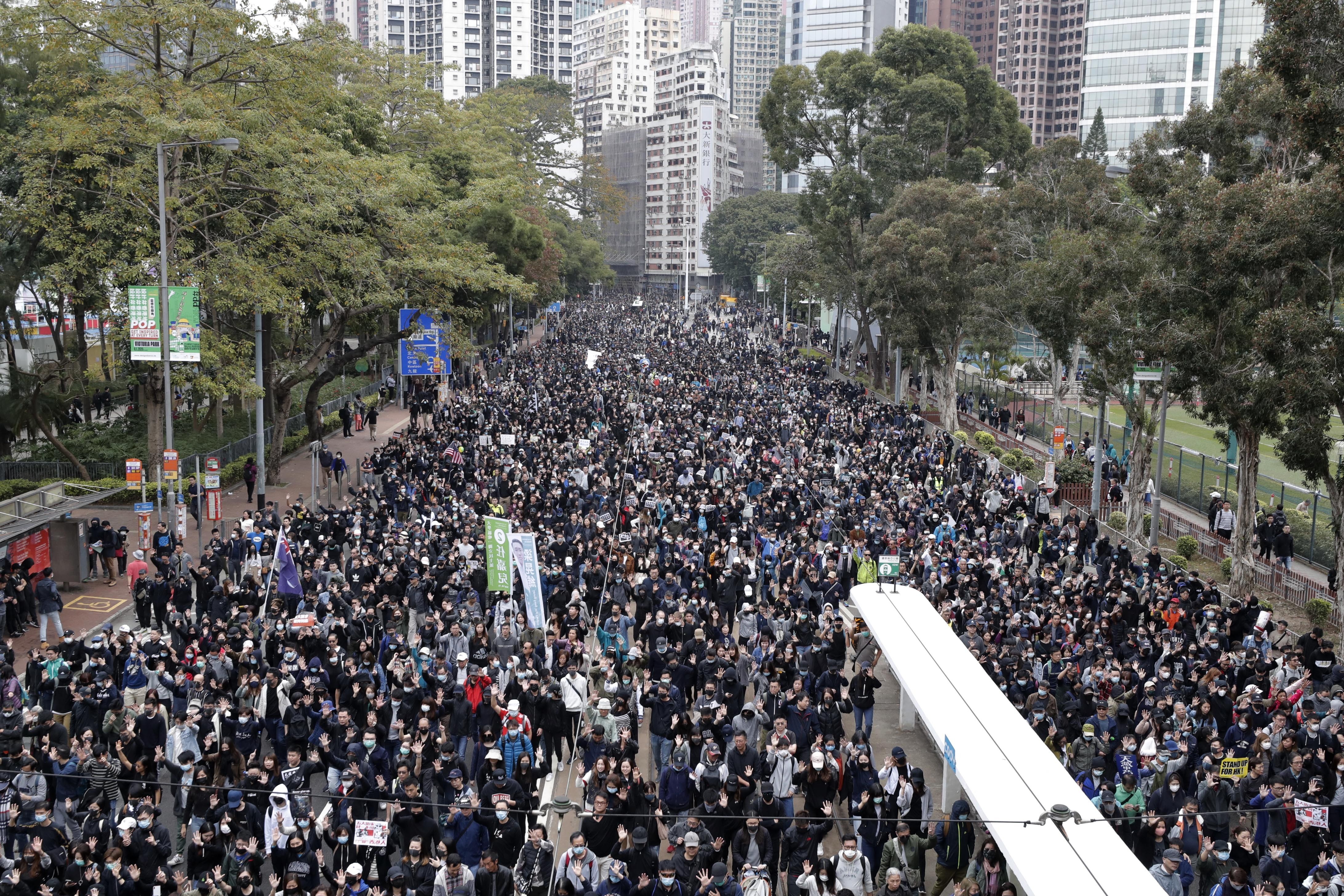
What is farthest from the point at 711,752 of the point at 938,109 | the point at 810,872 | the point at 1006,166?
the point at 1006,166

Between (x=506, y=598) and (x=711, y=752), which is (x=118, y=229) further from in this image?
(x=711, y=752)

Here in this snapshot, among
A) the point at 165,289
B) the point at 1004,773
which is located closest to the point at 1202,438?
the point at 165,289

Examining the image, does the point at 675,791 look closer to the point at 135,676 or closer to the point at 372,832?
the point at 372,832

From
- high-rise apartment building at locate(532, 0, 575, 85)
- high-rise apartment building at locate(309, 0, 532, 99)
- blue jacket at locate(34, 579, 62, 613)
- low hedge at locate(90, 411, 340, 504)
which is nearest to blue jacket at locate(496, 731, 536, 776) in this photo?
blue jacket at locate(34, 579, 62, 613)

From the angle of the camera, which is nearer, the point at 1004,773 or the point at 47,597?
the point at 1004,773

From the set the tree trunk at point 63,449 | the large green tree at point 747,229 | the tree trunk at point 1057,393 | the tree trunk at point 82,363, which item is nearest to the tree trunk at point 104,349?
the tree trunk at point 82,363

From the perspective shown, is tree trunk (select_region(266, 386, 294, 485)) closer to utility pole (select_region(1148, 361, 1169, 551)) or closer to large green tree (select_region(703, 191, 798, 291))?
utility pole (select_region(1148, 361, 1169, 551))
